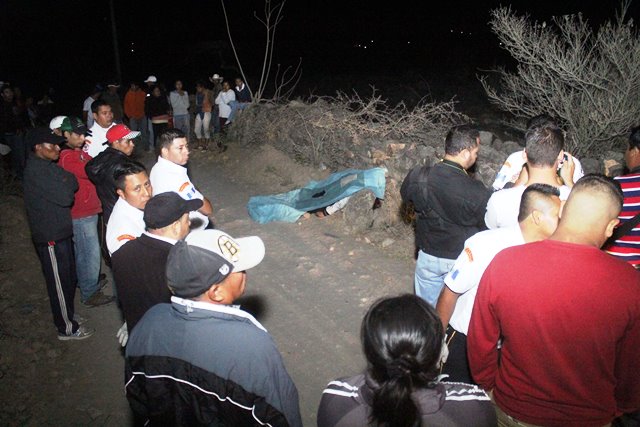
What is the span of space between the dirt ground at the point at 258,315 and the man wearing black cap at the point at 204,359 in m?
1.95

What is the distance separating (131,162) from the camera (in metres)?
3.88

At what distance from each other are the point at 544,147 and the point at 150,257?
275cm

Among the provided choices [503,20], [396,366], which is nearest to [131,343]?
[396,366]

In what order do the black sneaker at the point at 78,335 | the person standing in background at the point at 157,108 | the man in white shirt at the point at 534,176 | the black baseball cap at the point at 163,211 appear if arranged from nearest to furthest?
the black baseball cap at the point at 163,211
the man in white shirt at the point at 534,176
the black sneaker at the point at 78,335
the person standing in background at the point at 157,108

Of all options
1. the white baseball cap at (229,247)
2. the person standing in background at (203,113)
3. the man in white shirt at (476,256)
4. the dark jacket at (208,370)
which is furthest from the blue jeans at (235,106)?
the dark jacket at (208,370)

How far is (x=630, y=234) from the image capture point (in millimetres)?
3186

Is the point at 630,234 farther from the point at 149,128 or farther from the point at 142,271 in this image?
the point at 149,128

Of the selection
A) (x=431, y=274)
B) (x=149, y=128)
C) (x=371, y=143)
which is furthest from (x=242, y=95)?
(x=431, y=274)

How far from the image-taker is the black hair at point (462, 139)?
3451 millimetres

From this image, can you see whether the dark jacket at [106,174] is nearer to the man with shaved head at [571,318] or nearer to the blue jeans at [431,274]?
the blue jeans at [431,274]

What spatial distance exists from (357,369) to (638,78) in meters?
6.39

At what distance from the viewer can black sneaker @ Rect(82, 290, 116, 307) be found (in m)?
5.45

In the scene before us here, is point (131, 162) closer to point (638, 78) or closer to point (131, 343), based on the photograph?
point (131, 343)

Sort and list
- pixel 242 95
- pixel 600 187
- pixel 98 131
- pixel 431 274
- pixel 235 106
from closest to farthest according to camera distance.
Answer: pixel 600 187
pixel 431 274
pixel 98 131
pixel 235 106
pixel 242 95
